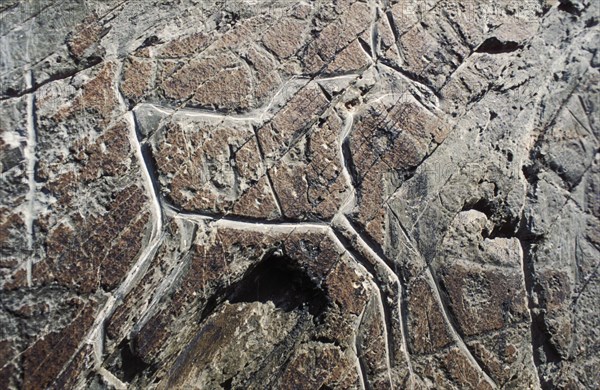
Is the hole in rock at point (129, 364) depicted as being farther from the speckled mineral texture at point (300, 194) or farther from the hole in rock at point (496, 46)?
the hole in rock at point (496, 46)

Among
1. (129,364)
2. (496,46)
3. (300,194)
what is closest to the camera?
(129,364)

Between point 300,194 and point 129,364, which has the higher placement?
point 300,194

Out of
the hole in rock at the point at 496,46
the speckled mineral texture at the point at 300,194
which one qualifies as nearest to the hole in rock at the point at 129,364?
the speckled mineral texture at the point at 300,194

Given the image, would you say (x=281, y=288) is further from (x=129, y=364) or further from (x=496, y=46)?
(x=496, y=46)

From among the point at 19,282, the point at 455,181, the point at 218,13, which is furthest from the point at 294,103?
the point at 19,282

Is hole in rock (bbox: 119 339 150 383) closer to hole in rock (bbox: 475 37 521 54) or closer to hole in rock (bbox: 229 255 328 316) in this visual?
hole in rock (bbox: 229 255 328 316)

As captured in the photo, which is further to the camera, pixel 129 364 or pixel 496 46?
pixel 496 46

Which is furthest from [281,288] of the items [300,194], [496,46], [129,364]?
[496,46]

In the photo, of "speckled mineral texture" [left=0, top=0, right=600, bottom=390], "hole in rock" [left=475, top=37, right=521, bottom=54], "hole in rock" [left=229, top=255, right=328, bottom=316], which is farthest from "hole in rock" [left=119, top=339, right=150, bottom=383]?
"hole in rock" [left=475, top=37, right=521, bottom=54]
